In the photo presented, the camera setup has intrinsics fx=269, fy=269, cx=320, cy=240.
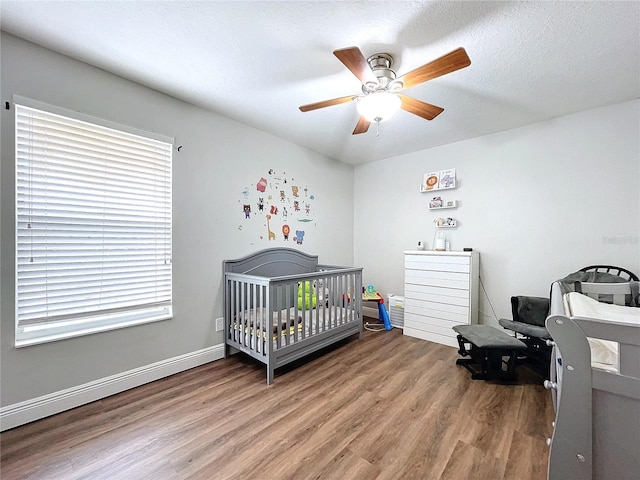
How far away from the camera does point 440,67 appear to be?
4.80ft

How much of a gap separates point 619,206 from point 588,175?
0.36 meters

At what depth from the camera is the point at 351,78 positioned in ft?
6.45

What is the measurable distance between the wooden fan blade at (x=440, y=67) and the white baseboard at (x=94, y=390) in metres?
2.72

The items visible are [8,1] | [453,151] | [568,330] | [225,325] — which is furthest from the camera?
[453,151]

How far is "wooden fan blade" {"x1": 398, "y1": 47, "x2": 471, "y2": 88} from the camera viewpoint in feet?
4.40

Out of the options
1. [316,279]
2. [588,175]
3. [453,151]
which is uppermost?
[453,151]

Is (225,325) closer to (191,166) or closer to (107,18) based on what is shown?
(191,166)

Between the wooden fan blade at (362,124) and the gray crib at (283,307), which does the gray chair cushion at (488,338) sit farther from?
the wooden fan blade at (362,124)

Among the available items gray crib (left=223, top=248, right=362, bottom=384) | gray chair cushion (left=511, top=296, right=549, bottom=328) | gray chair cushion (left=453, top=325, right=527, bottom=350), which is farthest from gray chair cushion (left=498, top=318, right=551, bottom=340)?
gray crib (left=223, top=248, right=362, bottom=384)

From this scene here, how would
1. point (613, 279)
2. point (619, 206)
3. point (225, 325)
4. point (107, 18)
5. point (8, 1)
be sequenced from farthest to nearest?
point (225, 325) < point (619, 206) < point (613, 279) < point (107, 18) < point (8, 1)

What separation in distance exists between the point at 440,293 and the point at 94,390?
3.20 m

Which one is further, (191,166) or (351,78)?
(191,166)

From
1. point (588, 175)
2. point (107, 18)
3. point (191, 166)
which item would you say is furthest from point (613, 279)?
point (107, 18)

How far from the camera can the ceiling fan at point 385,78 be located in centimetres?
140
